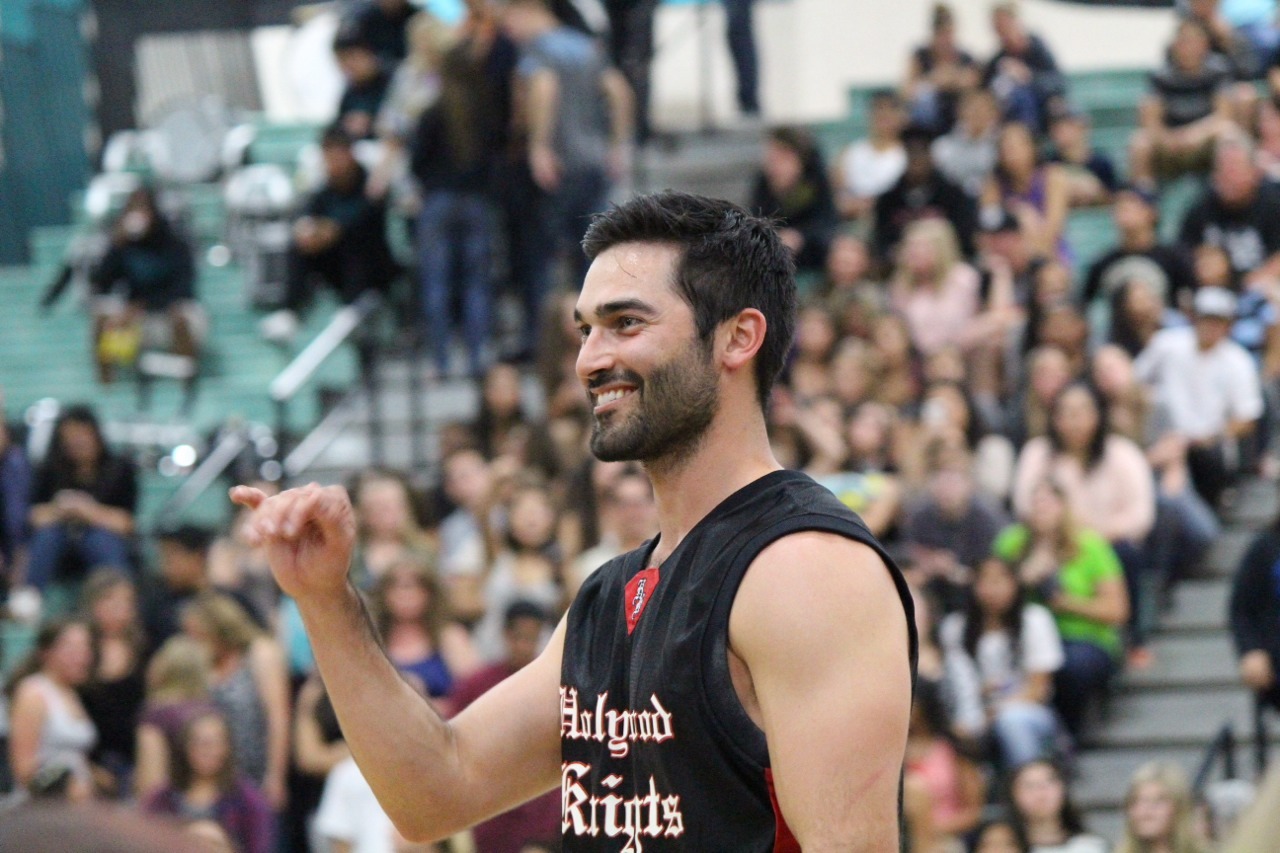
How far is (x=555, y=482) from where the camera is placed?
9836 millimetres

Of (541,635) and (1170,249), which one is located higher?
(1170,249)

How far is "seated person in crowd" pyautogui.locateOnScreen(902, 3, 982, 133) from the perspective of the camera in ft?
44.5

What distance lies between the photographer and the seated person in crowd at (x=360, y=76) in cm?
1269

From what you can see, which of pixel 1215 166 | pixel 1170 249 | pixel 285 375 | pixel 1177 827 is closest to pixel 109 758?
pixel 285 375

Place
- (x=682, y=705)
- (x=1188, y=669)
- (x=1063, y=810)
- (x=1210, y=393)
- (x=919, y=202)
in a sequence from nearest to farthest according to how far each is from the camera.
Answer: (x=682, y=705), (x=1063, y=810), (x=1188, y=669), (x=1210, y=393), (x=919, y=202)

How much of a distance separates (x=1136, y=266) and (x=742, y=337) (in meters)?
8.47

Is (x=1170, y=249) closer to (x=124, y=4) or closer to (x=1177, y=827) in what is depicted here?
(x=1177, y=827)

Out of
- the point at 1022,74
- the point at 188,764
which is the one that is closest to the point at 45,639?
the point at 188,764

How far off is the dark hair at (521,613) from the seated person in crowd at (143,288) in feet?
17.1

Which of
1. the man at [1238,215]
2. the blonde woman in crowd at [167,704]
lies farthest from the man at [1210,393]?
the blonde woman in crowd at [167,704]

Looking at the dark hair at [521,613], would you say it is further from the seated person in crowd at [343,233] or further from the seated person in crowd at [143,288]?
the seated person in crowd at [143,288]

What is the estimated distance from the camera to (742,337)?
10.7ft

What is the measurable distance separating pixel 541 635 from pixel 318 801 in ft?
3.94

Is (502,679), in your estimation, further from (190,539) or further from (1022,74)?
(1022,74)
